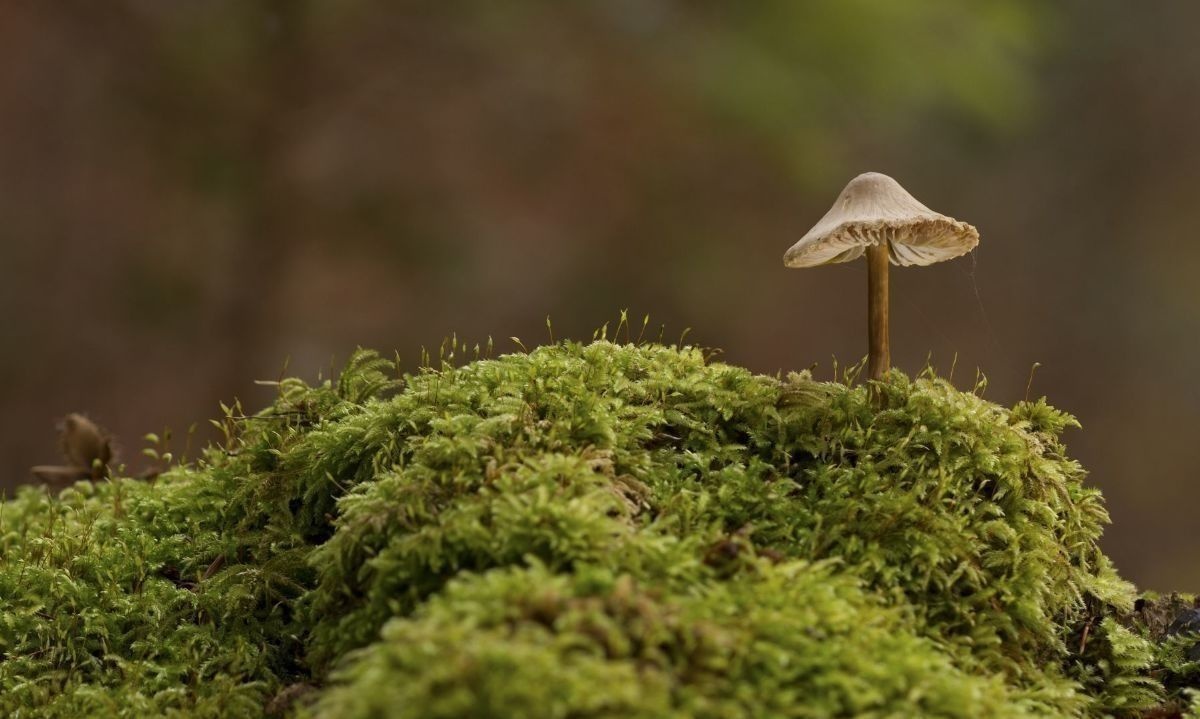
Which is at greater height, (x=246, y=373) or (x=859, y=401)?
(x=859, y=401)

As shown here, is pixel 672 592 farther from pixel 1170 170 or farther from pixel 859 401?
pixel 1170 170

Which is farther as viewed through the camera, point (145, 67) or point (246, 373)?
point (145, 67)

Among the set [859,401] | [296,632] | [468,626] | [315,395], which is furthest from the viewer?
[315,395]

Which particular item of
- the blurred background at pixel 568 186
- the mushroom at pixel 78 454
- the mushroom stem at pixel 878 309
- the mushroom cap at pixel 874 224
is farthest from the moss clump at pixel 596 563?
the blurred background at pixel 568 186

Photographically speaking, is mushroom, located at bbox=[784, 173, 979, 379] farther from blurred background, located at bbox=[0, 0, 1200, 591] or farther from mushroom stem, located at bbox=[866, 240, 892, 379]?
blurred background, located at bbox=[0, 0, 1200, 591]

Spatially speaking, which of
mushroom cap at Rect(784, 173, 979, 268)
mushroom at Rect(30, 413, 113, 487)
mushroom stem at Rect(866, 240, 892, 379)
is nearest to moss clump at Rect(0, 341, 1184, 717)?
mushroom stem at Rect(866, 240, 892, 379)

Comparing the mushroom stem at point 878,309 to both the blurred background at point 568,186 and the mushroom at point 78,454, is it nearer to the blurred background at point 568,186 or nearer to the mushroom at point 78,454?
the mushroom at point 78,454

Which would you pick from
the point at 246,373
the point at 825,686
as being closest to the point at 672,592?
the point at 825,686
